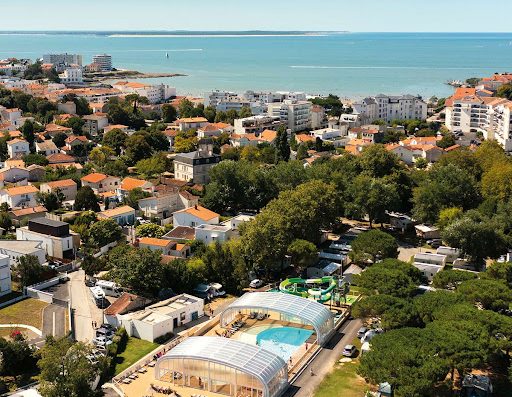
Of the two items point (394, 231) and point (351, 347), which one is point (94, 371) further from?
point (394, 231)

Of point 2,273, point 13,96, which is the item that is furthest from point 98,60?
point 2,273

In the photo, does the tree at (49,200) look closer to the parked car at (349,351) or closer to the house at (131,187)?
the house at (131,187)

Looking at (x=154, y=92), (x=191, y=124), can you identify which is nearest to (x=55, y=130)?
(x=191, y=124)

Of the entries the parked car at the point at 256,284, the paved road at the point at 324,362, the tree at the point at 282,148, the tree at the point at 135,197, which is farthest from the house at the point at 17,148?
the paved road at the point at 324,362

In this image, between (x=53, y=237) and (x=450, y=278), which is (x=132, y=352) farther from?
(x=450, y=278)

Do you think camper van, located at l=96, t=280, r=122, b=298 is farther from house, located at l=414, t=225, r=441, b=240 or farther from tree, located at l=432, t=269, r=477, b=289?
house, located at l=414, t=225, r=441, b=240

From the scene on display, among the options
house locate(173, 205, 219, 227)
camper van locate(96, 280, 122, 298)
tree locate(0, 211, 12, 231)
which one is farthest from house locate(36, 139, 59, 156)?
camper van locate(96, 280, 122, 298)
